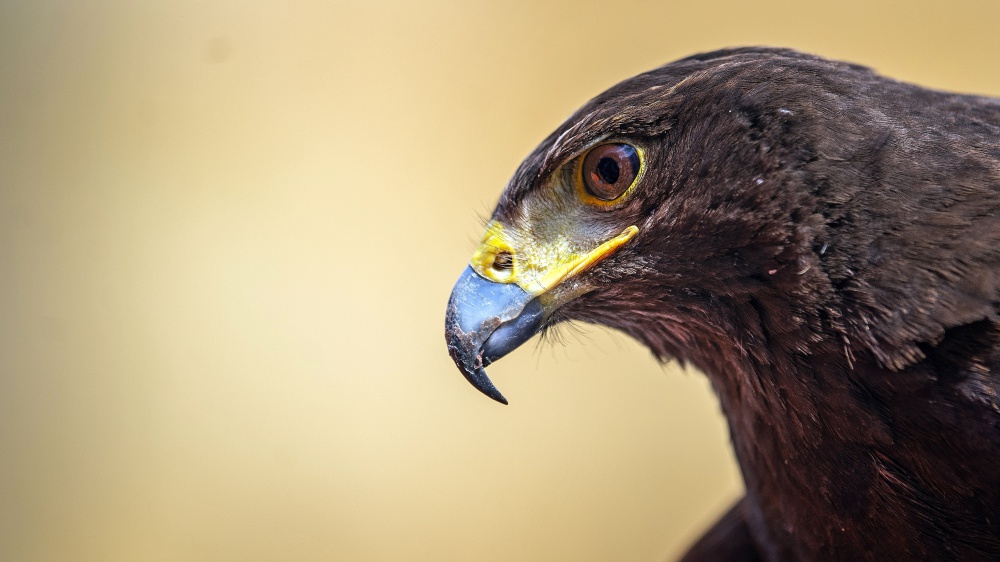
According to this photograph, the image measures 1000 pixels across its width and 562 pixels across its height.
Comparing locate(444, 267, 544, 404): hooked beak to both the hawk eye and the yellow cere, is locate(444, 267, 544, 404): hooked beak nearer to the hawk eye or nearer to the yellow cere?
the yellow cere

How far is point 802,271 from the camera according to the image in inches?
55.2

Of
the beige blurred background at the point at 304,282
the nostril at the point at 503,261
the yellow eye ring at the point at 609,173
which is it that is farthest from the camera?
the beige blurred background at the point at 304,282

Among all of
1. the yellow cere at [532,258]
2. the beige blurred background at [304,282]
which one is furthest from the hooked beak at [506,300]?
the beige blurred background at [304,282]

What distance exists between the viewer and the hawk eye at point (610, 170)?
1.57m

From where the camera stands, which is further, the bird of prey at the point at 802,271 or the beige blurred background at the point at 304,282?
the beige blurred background at the point at 304,282

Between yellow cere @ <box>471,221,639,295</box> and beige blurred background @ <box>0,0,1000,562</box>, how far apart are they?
2299 mm

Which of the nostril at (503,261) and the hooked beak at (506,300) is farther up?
the nostril at (503,261)

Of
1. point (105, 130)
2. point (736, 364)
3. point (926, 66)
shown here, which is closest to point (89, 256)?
point (105, 130)

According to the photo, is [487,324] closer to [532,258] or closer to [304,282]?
[532,258]

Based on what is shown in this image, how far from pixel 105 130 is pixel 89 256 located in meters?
0.57

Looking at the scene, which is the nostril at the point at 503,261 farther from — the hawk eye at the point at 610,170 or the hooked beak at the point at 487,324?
the hawk eye at the point at 610,170

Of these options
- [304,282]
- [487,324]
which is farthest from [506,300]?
[304,282]

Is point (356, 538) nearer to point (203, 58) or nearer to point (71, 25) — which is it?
point (203, 58)

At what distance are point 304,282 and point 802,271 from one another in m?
3.01
